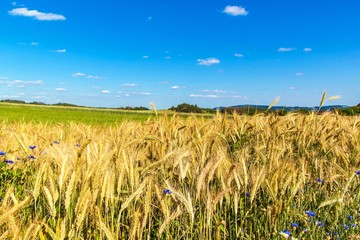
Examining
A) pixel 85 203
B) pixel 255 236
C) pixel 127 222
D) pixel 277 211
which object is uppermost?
pixel 85 203

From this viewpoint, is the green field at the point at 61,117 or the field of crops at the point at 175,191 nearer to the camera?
the field of crops at the point at 175,191

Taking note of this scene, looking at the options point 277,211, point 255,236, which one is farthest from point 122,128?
point 277,211

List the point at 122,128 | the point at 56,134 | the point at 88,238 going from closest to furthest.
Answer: the point at 88,238, the point at 122,128, the point at 56,134

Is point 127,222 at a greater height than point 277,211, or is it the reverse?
point 277,211

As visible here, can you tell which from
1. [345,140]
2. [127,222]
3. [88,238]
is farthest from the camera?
[345,140]

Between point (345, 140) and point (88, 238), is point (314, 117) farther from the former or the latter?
point (88, 238)

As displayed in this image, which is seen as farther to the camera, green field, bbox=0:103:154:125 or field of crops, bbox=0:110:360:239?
green field, bbox=0:103:154:125

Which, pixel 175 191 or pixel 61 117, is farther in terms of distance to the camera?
pixel 61 117

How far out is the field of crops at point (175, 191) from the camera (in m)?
1.65

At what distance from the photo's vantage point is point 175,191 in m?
1.63

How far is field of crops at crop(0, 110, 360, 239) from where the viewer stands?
1.65m

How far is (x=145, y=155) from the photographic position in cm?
289

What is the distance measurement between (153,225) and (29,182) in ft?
4.13

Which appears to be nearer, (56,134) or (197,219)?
(197,219)
